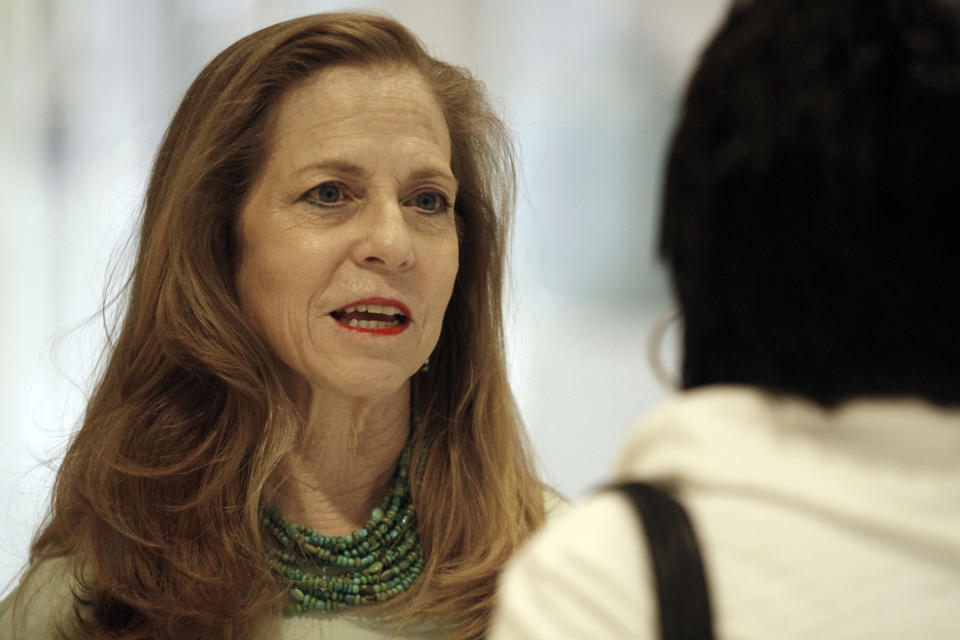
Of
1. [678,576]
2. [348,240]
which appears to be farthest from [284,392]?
[678,576]

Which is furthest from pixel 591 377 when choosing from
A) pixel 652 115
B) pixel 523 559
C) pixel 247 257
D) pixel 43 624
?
pixel 523 559

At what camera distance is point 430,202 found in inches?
69.6

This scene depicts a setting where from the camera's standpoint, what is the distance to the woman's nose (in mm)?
1629

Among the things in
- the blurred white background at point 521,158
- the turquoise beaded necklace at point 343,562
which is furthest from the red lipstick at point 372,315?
the blurred white background at point 521,158

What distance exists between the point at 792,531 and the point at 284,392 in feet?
3.76

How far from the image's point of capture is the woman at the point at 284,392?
1630 millimetres

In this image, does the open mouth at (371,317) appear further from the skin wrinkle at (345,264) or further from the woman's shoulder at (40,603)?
the woman's shoulder at (40,603)

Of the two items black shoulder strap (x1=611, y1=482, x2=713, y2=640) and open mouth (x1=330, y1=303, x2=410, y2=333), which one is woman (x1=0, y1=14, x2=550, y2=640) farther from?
black shoulder strap (x1=611, y1=482, x2=713, y2=640)

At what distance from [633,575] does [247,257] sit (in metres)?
1.15

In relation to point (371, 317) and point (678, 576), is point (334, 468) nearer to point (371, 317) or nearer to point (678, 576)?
point (371, 317)

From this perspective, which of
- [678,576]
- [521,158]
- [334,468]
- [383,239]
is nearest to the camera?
[678,576]

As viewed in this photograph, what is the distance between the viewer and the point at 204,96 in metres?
1.76

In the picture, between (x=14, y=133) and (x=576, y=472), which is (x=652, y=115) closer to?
(x=576, y=472)

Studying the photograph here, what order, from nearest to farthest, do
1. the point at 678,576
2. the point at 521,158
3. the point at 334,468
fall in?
the point at 678,576 < the point at 334,468 < the point at 521,158
